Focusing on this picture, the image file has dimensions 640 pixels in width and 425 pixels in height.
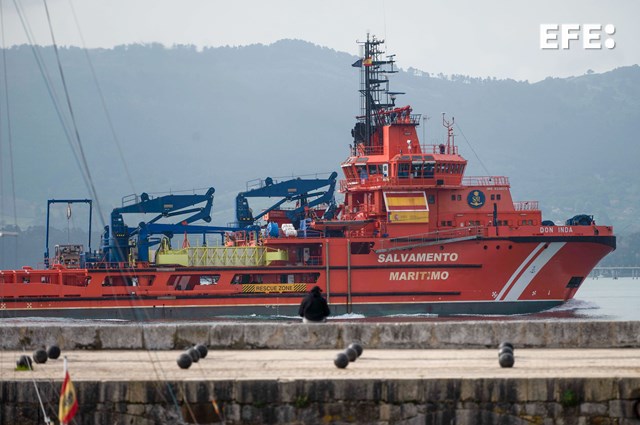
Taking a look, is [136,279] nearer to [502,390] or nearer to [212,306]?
[212,306]

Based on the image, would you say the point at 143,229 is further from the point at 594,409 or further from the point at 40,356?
the point at 594,409

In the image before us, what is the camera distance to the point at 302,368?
683 inches

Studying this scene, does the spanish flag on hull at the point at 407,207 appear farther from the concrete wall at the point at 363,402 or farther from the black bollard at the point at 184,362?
the concrete wall at the point at 363,402

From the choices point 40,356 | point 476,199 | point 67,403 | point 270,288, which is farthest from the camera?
point 476,199

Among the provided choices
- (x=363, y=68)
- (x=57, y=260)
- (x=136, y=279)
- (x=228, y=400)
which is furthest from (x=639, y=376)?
(x=363, y=68)

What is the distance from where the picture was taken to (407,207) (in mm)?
46281

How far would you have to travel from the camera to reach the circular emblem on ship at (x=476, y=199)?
1845 inches

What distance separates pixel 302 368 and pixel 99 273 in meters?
30.7

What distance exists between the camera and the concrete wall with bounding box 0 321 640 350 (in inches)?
788

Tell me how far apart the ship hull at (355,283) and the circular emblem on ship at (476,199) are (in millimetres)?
1815

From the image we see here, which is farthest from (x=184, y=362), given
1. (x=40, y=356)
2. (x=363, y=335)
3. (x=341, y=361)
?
(x=363, y=335)

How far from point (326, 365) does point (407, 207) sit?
2875 cm

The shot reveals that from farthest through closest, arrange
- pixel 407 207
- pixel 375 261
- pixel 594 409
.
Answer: pixel 407 207
pixel 375 261
pixel 594 409

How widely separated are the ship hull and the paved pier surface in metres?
25.8
